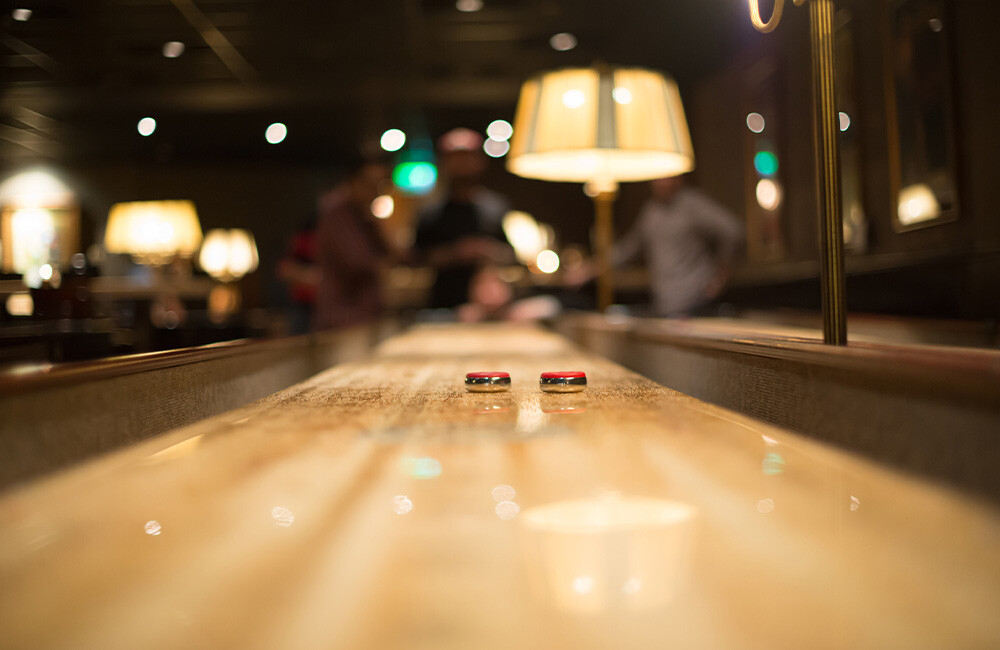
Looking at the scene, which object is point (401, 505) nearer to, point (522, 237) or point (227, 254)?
point (522, 237)

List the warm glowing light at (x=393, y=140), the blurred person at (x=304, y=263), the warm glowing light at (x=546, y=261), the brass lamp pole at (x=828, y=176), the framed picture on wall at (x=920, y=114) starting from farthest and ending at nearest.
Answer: the warm glowing light at (x=393, y=140) → the blurred person at (x=304, y=263) → the warm glowing light at (x=546, y=261) → the framed picture on wall at (x=920, y=114) → the brass lamp pole at (x=828, y=176)

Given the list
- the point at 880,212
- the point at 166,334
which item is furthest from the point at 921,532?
the point at 166,334

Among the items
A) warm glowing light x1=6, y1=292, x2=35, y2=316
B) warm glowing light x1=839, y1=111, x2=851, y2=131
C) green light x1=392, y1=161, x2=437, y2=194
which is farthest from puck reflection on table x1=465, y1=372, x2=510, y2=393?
green light x1=392, y1=161, x2=437, y2=194

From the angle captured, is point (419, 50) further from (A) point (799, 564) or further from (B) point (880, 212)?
(A) point (799, 564)

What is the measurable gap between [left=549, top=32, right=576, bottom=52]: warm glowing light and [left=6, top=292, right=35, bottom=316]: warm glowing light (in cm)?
470

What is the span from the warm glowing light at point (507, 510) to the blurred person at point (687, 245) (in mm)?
4695

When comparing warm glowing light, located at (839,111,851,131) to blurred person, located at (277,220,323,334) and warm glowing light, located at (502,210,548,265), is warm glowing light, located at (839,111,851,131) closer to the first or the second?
warm glowing light, located at (502,210,548,265)

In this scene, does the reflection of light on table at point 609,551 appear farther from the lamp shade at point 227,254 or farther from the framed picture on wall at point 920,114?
the lamp shade at point 227,254

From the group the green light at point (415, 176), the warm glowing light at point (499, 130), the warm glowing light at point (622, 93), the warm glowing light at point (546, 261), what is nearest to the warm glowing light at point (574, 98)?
the warm glowing light at point (622, 93)

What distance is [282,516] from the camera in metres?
0.60

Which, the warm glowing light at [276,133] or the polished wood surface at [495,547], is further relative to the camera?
the warm glowing light at [276,133]

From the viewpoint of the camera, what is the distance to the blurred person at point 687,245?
521 cm

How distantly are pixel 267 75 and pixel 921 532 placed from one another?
849cm

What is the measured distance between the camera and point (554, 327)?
3934mm
